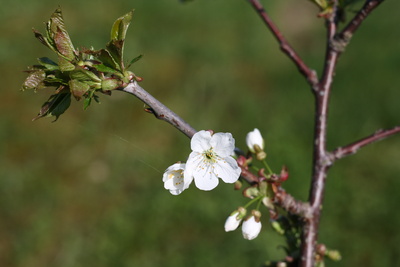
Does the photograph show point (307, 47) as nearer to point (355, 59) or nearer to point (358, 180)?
point (355, 59)

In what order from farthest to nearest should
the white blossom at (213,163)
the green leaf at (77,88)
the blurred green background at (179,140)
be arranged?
the blurred green background at (179,140) < the white blossom at (213,163) < the green leaf at (77,88)

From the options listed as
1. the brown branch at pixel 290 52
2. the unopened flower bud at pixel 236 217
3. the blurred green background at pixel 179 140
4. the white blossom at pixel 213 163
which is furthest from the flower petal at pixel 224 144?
the blurred green background at pixel 179 140

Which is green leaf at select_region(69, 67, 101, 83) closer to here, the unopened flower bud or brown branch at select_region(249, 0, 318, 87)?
the unopened flower bud

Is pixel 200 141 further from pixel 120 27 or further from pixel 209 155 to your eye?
pixel 120 27

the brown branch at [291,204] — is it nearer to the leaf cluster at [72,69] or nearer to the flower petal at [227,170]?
the flower petal at [227,170]

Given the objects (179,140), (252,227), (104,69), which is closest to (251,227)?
(252,227)

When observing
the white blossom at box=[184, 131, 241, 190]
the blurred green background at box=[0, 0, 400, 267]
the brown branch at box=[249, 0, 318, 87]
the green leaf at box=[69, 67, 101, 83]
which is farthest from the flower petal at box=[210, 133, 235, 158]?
the blurred green background at box=[0, 0, 400, 267]

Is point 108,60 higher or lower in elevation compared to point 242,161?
higher
